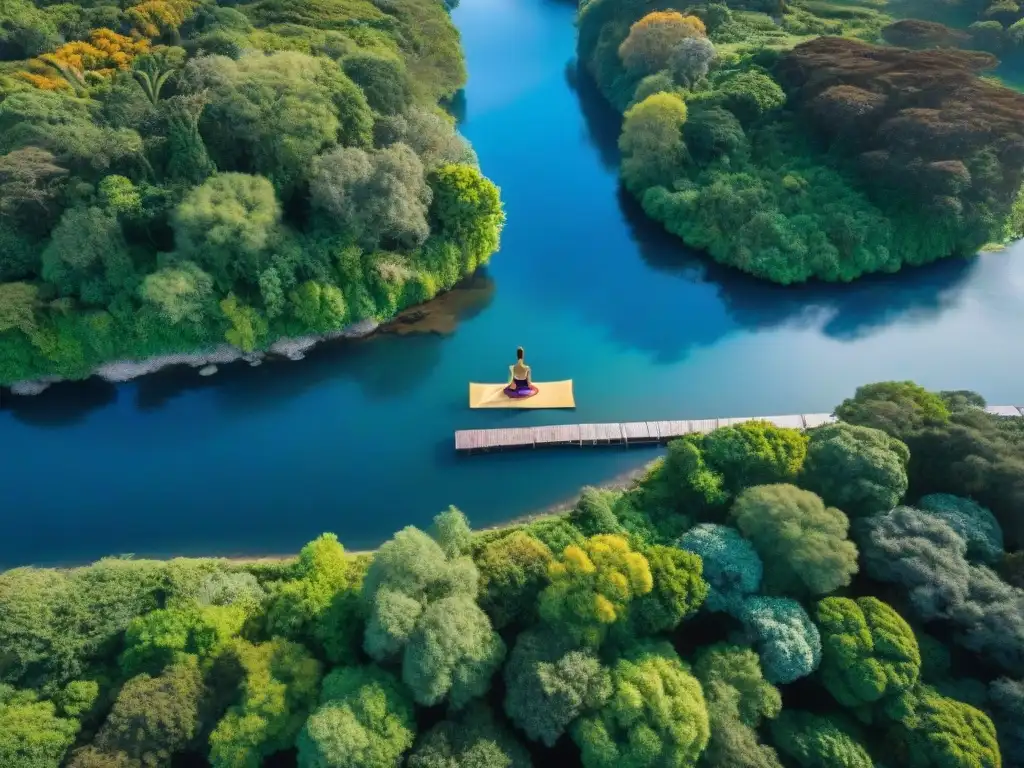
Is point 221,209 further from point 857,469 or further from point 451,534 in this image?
point 857,469

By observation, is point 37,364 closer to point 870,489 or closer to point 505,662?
point 505,662

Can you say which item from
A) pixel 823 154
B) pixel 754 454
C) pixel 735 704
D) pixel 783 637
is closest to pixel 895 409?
pixel 754 454

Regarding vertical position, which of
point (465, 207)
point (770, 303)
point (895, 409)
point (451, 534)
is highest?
point (465, 207)

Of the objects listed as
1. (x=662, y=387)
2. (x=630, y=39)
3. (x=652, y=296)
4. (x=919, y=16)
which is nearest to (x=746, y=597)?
(x=662, y=387)

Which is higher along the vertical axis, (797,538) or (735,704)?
(797,538)

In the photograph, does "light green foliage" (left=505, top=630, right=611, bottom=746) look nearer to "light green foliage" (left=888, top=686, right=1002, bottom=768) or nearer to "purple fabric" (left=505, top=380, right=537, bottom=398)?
"light green foliage" (left=888, top=686, right=1002, bottom=768)

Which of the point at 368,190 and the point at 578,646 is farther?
the point at 368,190

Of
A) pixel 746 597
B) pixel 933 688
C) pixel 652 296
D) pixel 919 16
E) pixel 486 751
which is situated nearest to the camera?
pixel 486 751
